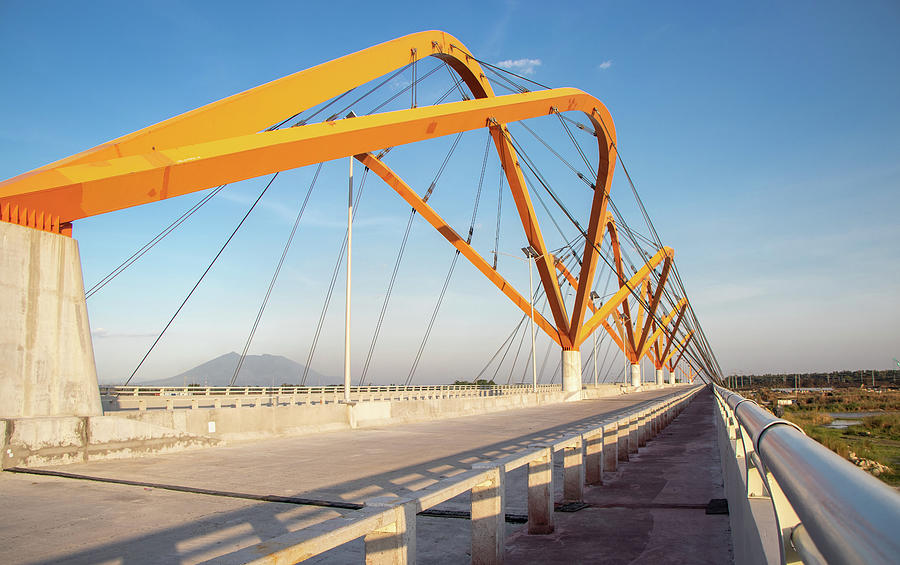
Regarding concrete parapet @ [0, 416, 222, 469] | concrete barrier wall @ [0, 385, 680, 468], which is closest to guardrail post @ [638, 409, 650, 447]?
concrete barrier wall @ [0, 385, 680, 468]

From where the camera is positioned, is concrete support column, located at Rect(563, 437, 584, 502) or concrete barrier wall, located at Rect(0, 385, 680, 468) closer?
concrete support column, located at Rect(563, 437, 584, 502)

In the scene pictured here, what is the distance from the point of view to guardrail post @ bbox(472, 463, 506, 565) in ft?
18.1

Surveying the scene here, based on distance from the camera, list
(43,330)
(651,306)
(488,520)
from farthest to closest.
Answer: (651,306) < (43,330) < (488,520)

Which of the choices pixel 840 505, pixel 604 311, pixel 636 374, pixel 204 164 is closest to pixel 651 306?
pixel 636 374

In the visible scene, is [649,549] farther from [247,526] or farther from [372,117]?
[372,117]

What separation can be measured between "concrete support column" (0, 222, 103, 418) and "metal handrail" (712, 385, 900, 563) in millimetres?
10902

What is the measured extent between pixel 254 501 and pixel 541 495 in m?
3.40

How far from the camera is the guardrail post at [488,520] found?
5.53 metres

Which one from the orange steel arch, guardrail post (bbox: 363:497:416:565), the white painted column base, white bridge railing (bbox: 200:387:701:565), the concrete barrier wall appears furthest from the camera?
the white painted column base

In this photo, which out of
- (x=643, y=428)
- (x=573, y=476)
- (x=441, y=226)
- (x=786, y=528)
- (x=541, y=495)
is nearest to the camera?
(x=786, y=528)

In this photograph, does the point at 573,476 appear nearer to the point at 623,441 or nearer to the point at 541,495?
the point at 541,495

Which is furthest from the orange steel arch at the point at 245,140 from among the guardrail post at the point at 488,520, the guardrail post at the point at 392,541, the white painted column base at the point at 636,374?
the white painted column base at the point at 636,374

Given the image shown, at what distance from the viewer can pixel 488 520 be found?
5.57 metres

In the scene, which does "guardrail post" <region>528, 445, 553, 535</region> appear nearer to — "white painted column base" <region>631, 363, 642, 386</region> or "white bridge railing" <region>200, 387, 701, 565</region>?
"white bridge railing" <region>200, 387, 701, 565</region>
